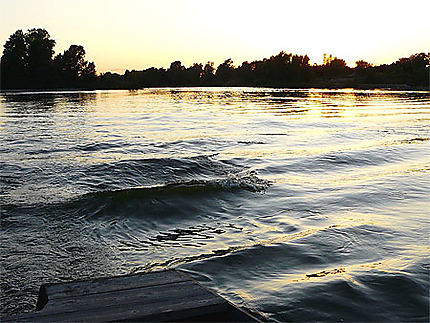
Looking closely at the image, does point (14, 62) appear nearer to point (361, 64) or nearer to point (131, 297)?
point (361, 64)

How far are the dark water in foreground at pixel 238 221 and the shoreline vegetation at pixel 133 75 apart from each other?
7276 centimetres

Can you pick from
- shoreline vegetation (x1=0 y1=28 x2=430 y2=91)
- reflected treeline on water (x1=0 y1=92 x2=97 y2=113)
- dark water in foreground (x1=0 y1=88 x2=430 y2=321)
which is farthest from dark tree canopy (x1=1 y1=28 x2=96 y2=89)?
dark water in foreground (x1=0 y1=88 x2=430 y2=321)

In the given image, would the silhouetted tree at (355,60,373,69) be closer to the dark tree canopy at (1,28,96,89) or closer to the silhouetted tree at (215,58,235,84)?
the silhouetted tree at (215,58,235,84)

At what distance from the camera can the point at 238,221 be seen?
22.1 ft

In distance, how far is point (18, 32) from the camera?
10825 cm

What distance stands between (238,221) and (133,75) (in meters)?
131

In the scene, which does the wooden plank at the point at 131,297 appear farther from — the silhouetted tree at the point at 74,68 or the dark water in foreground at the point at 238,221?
the silhouetted tree at the point at 74,68

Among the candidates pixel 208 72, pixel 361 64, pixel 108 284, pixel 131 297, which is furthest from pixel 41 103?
pixel 208 72

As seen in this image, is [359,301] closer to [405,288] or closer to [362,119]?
[405,288]

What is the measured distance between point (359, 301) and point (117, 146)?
10288mm

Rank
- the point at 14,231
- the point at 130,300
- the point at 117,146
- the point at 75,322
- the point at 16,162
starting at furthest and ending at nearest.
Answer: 1. the point at 117,146
2. the point at 16,162
3. the point at 14,231
4. the point at 130,300
5. the point at 75,322

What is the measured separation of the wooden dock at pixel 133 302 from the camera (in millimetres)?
2789

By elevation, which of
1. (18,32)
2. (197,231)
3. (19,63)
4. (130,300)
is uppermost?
(18,32)

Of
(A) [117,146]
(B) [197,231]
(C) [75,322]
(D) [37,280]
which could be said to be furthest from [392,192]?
(A) [117,146]
